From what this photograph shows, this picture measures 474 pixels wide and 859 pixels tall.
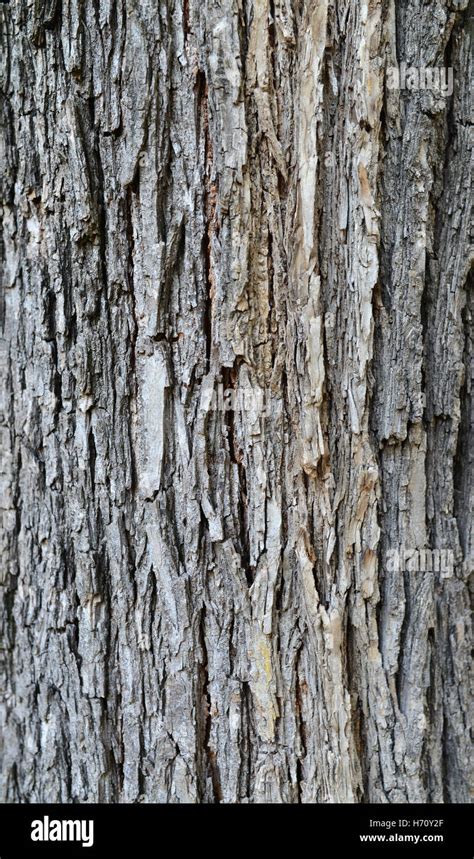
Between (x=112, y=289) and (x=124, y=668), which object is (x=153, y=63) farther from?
(x=124, y=668)

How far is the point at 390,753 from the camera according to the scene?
4.08ft

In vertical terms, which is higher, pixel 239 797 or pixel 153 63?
pixel 153 63

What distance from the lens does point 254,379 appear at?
1.25 metres

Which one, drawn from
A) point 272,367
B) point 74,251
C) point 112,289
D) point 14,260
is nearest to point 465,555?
point 272,367

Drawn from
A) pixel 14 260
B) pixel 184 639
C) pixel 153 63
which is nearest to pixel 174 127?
pixel 153 63

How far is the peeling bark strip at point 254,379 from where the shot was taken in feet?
3.99

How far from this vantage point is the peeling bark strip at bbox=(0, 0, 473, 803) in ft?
3.99

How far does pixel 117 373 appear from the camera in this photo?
1.29 m

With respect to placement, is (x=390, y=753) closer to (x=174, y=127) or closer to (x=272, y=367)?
(x=272, y=367)

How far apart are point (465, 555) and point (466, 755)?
0.42m

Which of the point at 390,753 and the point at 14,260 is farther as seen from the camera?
the point at 14,260
